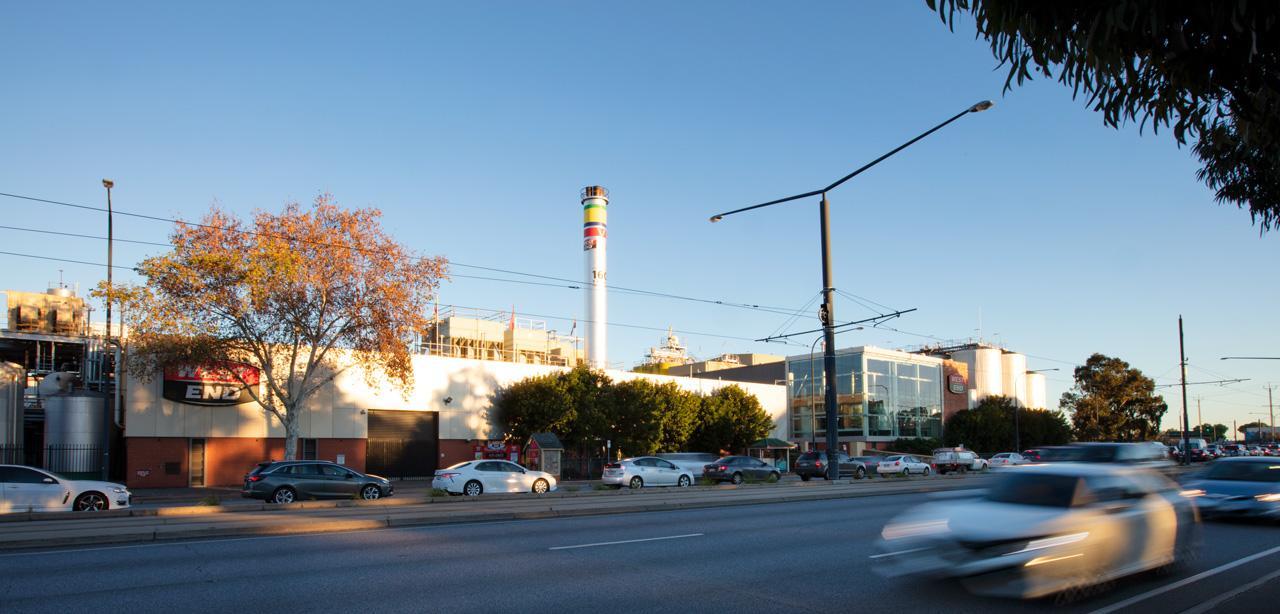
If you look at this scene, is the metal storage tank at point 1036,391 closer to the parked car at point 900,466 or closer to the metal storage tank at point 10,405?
the parked car at point 900,466

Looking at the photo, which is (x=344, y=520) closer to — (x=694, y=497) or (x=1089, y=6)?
(x=694, y=497)

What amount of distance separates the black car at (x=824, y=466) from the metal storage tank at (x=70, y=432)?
30.6m

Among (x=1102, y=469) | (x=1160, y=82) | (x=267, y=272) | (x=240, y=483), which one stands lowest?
(x=240, y=483)

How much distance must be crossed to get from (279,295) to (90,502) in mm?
11409

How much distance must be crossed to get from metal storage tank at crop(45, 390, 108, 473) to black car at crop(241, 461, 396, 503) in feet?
39.9

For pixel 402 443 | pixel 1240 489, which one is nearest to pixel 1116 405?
pixel 402 443

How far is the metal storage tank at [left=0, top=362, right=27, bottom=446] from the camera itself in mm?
35438

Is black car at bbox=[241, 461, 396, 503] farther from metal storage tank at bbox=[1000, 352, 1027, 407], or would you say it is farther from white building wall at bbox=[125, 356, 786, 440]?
metal storage tank at bbox=[1000, 352, 1027, 407]

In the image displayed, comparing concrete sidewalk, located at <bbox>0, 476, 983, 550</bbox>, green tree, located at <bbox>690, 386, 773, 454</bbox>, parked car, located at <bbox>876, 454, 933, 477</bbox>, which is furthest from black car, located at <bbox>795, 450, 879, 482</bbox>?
concrete sidewalk, located at <bbox>0, 476, 983, 550</bbox>

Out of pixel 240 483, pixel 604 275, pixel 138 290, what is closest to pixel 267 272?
pixel 138 290

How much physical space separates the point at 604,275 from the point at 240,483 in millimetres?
39781

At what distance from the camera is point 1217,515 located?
49.9 feet

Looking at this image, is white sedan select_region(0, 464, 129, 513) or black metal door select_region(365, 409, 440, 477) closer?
white sedan select_region(0, 464, 129, 513)

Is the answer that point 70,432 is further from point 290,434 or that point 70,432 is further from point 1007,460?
point 1007,460
